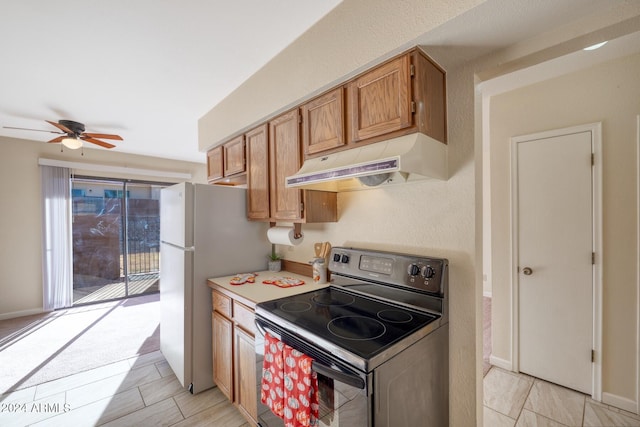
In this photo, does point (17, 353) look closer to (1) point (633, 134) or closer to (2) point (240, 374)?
(2) point (240, 374)

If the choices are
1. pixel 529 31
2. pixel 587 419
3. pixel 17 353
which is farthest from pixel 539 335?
pixel 17 353

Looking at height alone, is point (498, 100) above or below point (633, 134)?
above

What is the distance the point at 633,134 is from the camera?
Answer: 1873 mm

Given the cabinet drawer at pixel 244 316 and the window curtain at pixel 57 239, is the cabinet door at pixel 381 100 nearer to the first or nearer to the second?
the cabinet drawer at pixel 244 316

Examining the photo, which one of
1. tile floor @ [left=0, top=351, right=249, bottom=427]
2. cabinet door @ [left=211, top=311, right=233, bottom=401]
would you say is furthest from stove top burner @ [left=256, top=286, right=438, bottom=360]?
tile floor @ [left=0, top=351, right=249, bottom=427]

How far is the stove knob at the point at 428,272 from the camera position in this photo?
4.51 ft

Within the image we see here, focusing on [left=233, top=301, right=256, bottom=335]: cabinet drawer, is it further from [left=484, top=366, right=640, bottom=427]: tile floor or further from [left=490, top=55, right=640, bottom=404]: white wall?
[left=490, top=55, right=640, bottom=404]: white wall

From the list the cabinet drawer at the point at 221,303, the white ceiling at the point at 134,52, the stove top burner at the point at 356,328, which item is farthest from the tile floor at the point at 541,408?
the white ceiling at the point at 134,52

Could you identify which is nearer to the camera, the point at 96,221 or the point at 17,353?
the point at 17,353

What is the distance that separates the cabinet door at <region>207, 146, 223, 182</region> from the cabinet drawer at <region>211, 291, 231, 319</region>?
134cm

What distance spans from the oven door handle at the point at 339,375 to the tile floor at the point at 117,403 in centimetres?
119

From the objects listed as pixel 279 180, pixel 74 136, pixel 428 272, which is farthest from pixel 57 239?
pixel 428 272

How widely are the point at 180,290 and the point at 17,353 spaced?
2.32 m

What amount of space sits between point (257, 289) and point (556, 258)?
2.45m
